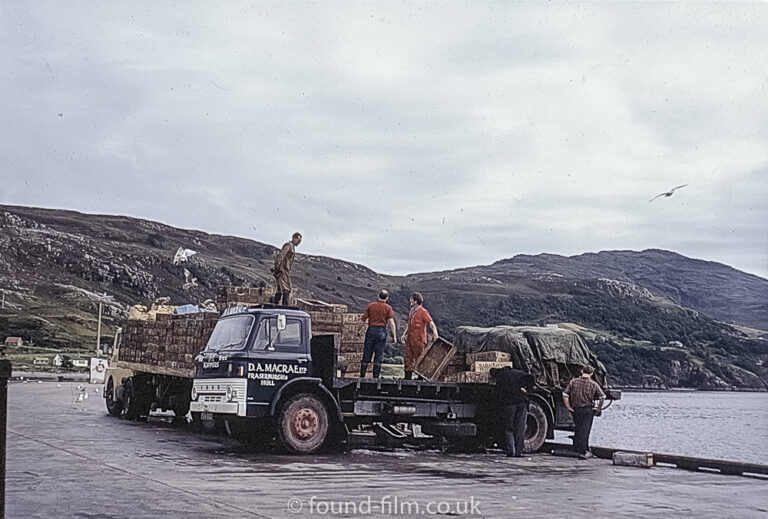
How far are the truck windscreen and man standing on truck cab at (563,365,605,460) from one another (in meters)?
6.12

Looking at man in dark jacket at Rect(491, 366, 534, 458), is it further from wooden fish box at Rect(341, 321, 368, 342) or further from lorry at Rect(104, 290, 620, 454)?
wooden fish box at Rect(341, 321, 368, 342)

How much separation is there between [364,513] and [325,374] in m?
6.87

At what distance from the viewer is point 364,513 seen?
35.1ft

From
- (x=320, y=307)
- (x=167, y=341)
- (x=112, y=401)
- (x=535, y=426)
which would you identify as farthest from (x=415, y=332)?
(x=112, y=401)

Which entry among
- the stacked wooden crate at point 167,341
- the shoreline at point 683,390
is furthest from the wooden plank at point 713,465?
the shoreline at point 683,390

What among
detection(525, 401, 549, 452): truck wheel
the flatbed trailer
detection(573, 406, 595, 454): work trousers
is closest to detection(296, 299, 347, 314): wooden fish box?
the flatbed trailer

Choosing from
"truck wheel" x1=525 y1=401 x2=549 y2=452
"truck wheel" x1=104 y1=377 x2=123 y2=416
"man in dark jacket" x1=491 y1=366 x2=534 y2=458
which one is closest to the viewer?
"man in dark jacket" x1=491 y1=366 x2=534 y2=458

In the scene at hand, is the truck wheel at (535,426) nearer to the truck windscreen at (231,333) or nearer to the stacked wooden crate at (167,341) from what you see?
the truck windscreen at (231,333)

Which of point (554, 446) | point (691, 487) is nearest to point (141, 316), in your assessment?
point (554, 446)

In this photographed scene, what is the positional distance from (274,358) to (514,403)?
14.8 ft

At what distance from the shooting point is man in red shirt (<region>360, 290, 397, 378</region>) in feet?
63.1

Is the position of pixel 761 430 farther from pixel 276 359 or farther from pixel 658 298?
pixel 658 298

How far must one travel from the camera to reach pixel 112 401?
27.6 m

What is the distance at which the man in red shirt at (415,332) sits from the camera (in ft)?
64.4
